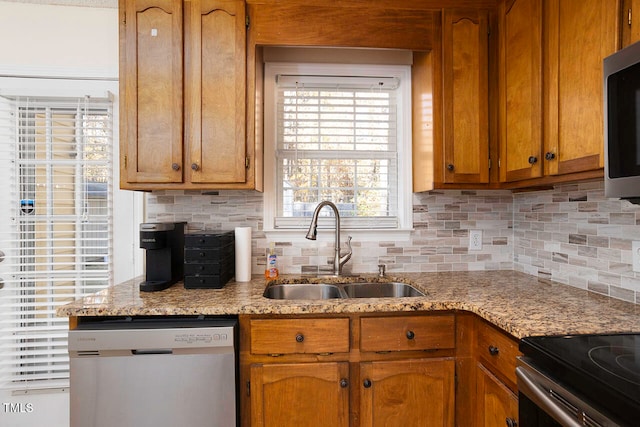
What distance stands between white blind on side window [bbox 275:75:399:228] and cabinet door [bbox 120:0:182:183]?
24.7 inches

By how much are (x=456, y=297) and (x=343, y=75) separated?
57.4 inches

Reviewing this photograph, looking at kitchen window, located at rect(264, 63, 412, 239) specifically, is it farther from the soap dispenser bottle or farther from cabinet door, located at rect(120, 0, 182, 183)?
cabinet door, located at rect(120, 0, 182, 183)

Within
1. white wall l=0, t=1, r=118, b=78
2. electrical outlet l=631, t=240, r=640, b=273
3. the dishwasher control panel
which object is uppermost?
white wall l=0, t=1, r=118, b=78

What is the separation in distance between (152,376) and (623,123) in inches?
72.8

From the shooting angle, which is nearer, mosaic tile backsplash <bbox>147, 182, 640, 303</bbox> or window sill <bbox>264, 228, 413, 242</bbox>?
mosaic tile backsplash <bbox>147, 182, 640, 303</bbox>

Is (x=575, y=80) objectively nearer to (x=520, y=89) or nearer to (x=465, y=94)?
(x=520, y=89)

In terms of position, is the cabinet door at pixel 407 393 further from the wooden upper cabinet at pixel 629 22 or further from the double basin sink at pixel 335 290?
the wooden upper cabinet at pixel 629 22

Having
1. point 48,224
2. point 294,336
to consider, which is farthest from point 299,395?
point 48,224

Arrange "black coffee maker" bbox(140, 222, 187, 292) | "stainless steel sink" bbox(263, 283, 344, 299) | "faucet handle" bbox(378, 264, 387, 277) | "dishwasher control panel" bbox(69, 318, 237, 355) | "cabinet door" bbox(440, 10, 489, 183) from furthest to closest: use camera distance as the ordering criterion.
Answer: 1. "faucet handle" bbox(378, 264, 387, 277)
2. "stainless steel sink" bbox(263, 283, 344, 299)
3. "cabinet door" bbox(440, 10, 489, 183)
4. "black coffee maker" bbox(140, 222, 187, 292)
5. "dishwasher control panel" bbox(69, 318, 237, 355)

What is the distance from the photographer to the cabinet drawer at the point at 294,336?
1.42 m

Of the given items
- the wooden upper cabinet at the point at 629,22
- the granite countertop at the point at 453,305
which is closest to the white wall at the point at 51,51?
the granite countertop at the point at 453,305

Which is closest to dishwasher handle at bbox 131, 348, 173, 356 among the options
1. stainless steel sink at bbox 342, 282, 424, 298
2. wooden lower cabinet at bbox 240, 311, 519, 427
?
wooden lower cabinet at bbox 240, 311, 519, 427

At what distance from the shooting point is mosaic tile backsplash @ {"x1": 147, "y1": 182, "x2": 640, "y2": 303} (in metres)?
1.83

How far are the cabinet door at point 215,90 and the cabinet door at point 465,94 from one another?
1085 millimetres
